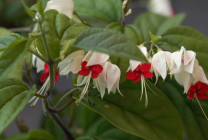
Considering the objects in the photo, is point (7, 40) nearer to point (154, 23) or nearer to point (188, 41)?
point (188, 41)

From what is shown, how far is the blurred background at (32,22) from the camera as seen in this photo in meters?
0.80

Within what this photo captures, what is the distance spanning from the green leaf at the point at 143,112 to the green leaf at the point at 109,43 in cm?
Result: 11

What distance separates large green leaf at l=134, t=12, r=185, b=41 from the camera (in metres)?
0.62

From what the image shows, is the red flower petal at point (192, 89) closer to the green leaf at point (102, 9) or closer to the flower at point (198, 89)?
the flower at point (198, 89)

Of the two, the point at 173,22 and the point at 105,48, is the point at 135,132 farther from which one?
the point at 173,22

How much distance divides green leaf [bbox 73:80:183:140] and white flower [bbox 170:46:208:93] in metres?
0.05

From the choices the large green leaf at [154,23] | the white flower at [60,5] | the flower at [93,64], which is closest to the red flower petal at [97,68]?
the flower at [93,64]

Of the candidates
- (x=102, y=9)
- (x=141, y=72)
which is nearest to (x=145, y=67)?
(x=141, y=72)

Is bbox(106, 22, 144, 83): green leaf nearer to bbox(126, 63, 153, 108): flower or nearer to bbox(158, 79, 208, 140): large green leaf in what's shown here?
bbox(126, 63, 153, 108): flower

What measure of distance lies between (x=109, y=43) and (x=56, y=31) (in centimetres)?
11

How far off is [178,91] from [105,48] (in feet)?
0.97

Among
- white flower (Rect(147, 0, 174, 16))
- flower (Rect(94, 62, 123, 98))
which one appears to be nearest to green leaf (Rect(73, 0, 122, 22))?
flower (Rect(94, 62, 123, 98))

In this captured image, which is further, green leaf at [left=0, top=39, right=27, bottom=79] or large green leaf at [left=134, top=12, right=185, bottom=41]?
large green leaf at [left=134, top=12, right=185, bottom=41]

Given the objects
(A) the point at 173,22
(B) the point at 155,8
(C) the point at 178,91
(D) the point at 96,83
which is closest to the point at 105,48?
(D) the point at 96,83
